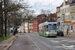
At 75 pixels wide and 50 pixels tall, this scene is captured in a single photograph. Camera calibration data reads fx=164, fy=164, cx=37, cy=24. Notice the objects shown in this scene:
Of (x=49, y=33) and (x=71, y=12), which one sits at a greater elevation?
(x=71, y=12)

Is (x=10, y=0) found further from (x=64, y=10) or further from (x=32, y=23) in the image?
(x=32, y=23)

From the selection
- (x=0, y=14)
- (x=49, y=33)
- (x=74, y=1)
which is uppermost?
(x=74, y=1)

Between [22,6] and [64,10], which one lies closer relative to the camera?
[22,6]

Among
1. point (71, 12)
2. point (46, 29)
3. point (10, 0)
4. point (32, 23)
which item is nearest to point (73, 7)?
point (71, 12)

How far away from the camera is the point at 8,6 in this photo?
24141mm

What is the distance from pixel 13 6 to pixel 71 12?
40.3 m

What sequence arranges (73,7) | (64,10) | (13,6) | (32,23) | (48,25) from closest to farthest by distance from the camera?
(13,6) → (48,25) → (73,7) → (64,10) → (32,23)

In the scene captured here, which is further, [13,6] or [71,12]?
[71,12]

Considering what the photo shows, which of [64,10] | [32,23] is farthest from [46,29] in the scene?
[32,23]

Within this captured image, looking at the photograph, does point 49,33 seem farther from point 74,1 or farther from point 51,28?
point 74,1

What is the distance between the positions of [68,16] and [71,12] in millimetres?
2819

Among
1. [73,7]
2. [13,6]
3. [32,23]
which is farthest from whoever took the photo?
[32,23]

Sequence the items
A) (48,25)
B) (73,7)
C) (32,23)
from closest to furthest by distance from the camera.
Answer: (48,25)
(73,7)
(32,23)

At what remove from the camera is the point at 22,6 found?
79.3ft
